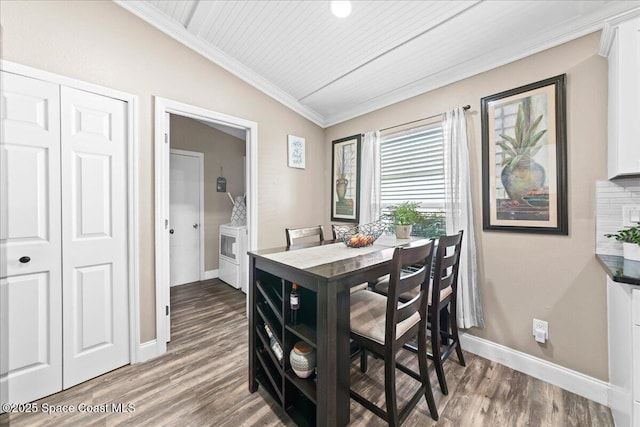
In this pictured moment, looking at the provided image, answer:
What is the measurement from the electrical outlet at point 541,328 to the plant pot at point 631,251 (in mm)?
693

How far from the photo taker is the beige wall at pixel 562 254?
1674mm

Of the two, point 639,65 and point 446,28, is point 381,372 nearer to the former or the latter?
point 639,65

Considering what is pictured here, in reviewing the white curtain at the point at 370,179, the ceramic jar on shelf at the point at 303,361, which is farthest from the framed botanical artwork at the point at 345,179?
the ceramic jar on shelf at the point at 303,361

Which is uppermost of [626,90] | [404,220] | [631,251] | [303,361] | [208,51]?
[208,51]

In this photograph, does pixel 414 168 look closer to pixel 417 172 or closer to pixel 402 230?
pixel 417 172

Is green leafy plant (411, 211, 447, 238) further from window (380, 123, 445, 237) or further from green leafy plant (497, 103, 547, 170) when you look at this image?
green leafy plant (497, 103, 547, 170)

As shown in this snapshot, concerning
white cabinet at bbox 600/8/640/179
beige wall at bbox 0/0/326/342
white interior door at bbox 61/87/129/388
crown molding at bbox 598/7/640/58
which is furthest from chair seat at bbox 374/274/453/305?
white interior door at bbox 61/87/129/388

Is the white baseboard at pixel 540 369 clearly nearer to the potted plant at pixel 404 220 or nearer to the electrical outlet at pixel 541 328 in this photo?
the electrical outlet at pixel 541 328

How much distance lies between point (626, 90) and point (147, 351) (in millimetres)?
3719

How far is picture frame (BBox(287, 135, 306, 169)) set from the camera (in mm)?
3273

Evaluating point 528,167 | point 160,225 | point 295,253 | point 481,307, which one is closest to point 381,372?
point 481,307

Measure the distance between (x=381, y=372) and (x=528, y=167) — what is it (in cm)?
193

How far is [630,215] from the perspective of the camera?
1534mm

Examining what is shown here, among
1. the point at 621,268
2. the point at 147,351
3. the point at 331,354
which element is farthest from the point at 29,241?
the point at 621,268
